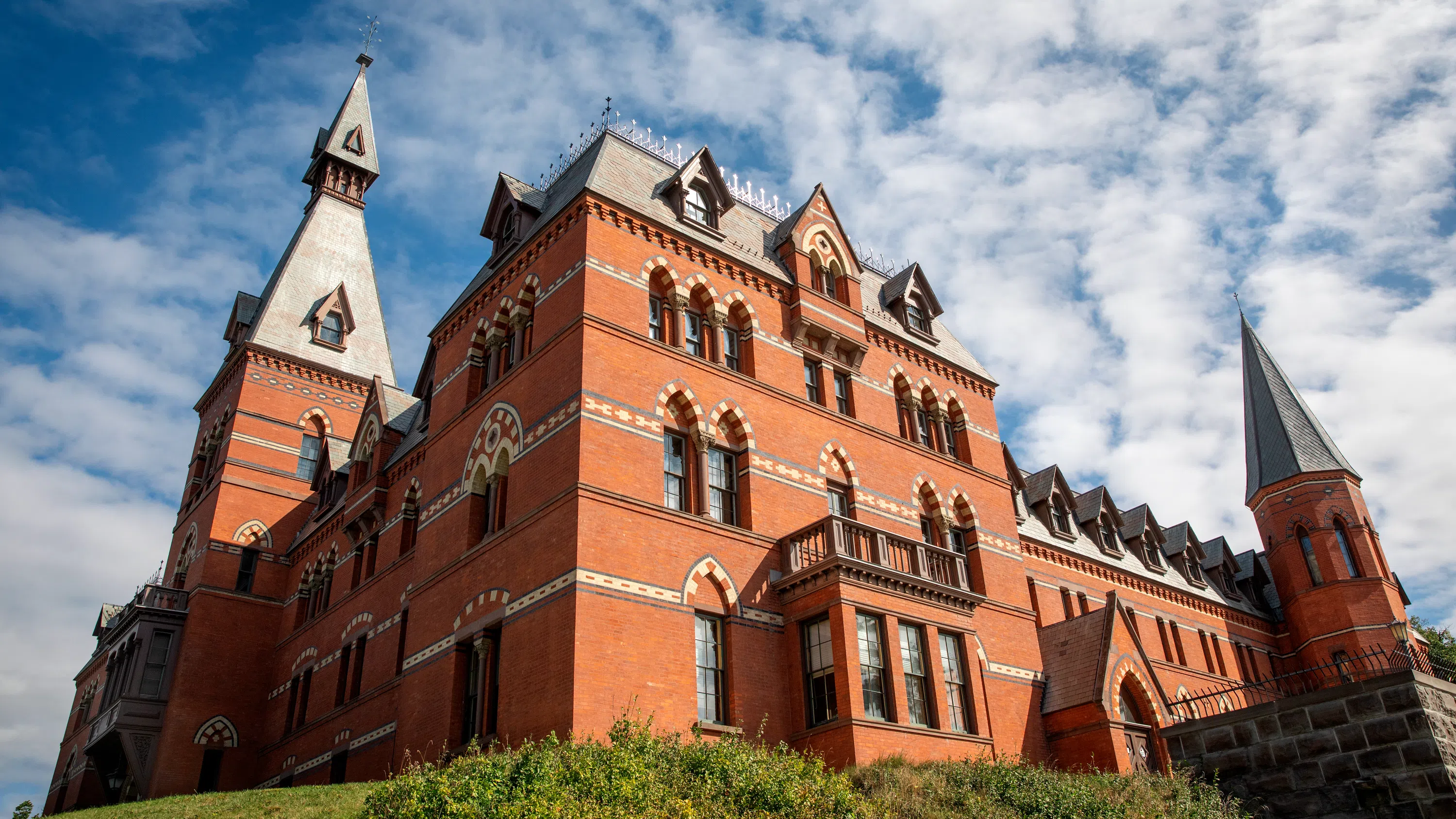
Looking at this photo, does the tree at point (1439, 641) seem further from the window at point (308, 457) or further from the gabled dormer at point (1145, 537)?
the window at point (308, 457)

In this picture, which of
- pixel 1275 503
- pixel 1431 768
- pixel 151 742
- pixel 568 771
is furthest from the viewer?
pixel 1275 503

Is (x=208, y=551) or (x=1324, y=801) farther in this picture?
(x=208, y=551)

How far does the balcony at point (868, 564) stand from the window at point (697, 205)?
8162 mm

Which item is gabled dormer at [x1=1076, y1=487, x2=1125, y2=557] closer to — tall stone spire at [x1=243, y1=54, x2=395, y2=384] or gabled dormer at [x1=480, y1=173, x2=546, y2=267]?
gabled dormer at [x1=480, y1=173, x2=546, y2=267]

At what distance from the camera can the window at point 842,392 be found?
2509 cm

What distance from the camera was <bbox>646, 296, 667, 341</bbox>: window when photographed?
2173 centimetres

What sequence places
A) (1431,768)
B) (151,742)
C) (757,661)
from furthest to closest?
(151,742)
(757,661)
(1431,768)

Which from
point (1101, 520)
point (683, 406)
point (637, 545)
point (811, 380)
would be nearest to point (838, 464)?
point (811, 380)

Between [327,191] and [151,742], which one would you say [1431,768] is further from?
[327,191]

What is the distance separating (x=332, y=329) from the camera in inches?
1604

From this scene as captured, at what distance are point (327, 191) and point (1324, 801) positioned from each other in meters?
44.4

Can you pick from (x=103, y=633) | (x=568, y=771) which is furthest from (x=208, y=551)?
(x=568, y=771)

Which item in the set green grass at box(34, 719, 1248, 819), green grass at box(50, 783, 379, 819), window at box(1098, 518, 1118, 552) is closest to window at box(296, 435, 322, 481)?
green grass at box(50, 783, 379, 819)

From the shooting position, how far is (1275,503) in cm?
4244
